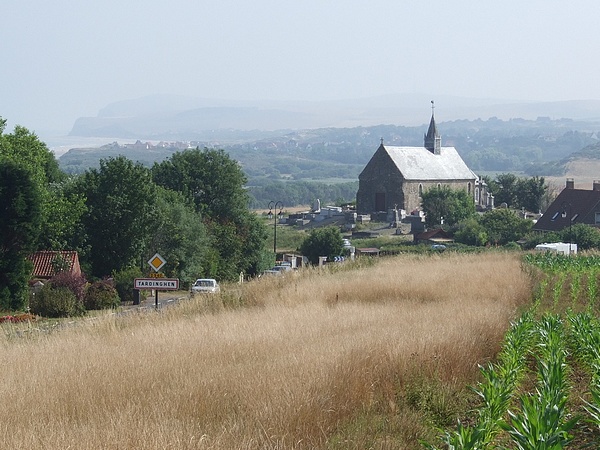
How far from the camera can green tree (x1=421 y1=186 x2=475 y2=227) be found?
97000mm

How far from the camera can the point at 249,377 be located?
1095 centimetres

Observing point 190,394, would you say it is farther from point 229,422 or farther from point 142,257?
point 142,257

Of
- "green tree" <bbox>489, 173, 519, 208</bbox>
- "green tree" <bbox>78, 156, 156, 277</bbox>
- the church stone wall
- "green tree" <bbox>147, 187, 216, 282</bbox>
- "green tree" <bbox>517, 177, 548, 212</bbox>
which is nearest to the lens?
"green tree" <bbox>78, 156, 156, 277</bbox>

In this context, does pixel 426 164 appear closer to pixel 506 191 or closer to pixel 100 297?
pixel 506 191

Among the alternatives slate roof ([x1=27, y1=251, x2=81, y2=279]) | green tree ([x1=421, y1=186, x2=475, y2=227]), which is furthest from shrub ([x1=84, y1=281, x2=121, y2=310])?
green tree ([x1=421, y1=186, x2=475, y2=227])

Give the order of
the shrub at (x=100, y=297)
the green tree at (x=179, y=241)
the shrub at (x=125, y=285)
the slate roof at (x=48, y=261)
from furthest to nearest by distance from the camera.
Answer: the green tree at (x=179, y=241)
the slate roof at (x=48, y=261)
the shrub at (x=125, y=285)
the shrub at (x=100, y=297)

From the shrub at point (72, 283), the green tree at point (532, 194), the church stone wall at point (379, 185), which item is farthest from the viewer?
the church stone wall at point (379, 185)

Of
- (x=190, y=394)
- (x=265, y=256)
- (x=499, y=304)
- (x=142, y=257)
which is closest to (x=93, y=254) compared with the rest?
(x=142, y=257)

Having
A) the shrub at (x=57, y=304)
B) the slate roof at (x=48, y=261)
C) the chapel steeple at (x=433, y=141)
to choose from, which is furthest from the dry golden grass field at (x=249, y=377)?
the chapel steeple at (x=433, y=141)

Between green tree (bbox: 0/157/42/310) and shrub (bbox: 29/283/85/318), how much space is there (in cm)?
240

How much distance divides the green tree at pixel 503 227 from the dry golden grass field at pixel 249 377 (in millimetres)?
63034

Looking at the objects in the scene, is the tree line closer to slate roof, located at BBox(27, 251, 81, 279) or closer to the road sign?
slate roof, located at BBox(27, 251, 81, 279)

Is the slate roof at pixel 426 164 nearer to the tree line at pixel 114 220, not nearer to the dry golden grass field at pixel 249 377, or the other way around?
the tree line at pixel 114 220

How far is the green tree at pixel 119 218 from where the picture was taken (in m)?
55.2
